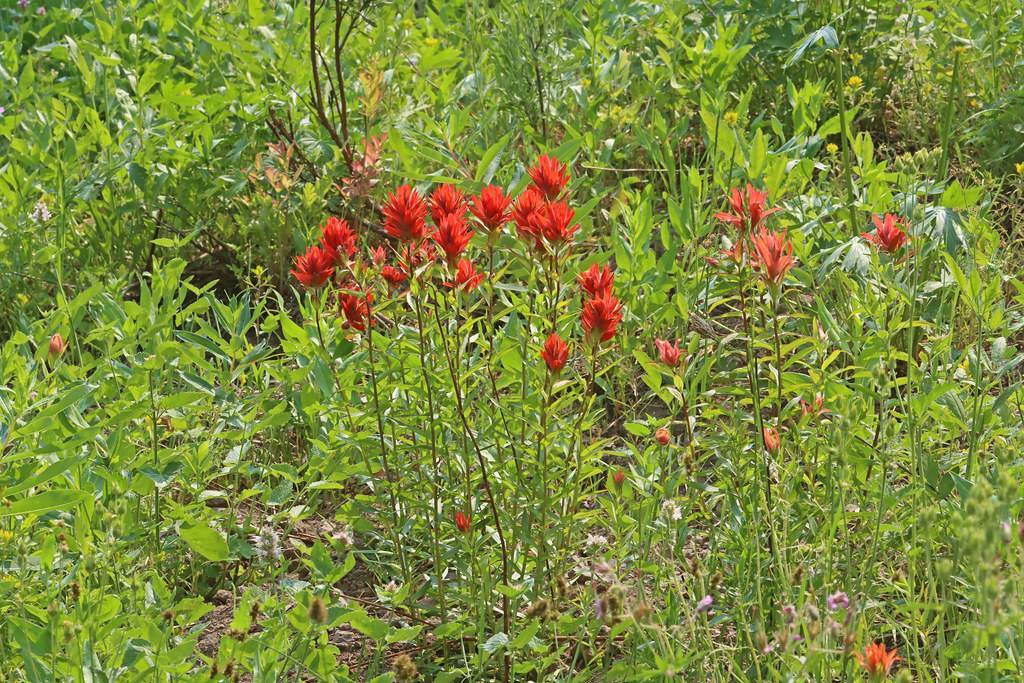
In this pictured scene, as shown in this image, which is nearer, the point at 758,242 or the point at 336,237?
the point at 758,242

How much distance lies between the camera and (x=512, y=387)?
2359mm

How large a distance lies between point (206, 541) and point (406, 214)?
2.18ft

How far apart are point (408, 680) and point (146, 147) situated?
2.09m

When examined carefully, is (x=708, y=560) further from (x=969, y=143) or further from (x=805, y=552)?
(x=969, y=143)

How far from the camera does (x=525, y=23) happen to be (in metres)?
3.33

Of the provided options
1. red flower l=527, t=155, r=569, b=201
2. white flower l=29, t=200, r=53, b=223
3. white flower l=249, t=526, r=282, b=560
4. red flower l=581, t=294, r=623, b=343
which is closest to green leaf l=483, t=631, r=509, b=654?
white flower l=249, t=526, r=282, b=560

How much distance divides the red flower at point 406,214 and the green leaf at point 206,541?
1.99 ft

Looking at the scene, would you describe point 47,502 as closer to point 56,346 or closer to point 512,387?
point 56,346

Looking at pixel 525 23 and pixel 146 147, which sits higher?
pixel 525 23

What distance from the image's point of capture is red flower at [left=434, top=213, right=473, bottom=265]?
1.82m

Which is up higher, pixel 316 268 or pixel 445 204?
pixel 445 204

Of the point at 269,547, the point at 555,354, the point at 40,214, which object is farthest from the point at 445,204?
the point at 40,214

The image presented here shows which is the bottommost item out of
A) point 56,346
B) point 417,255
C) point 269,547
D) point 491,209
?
point 269,547

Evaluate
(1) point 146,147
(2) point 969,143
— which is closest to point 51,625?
(1) point 146,147
